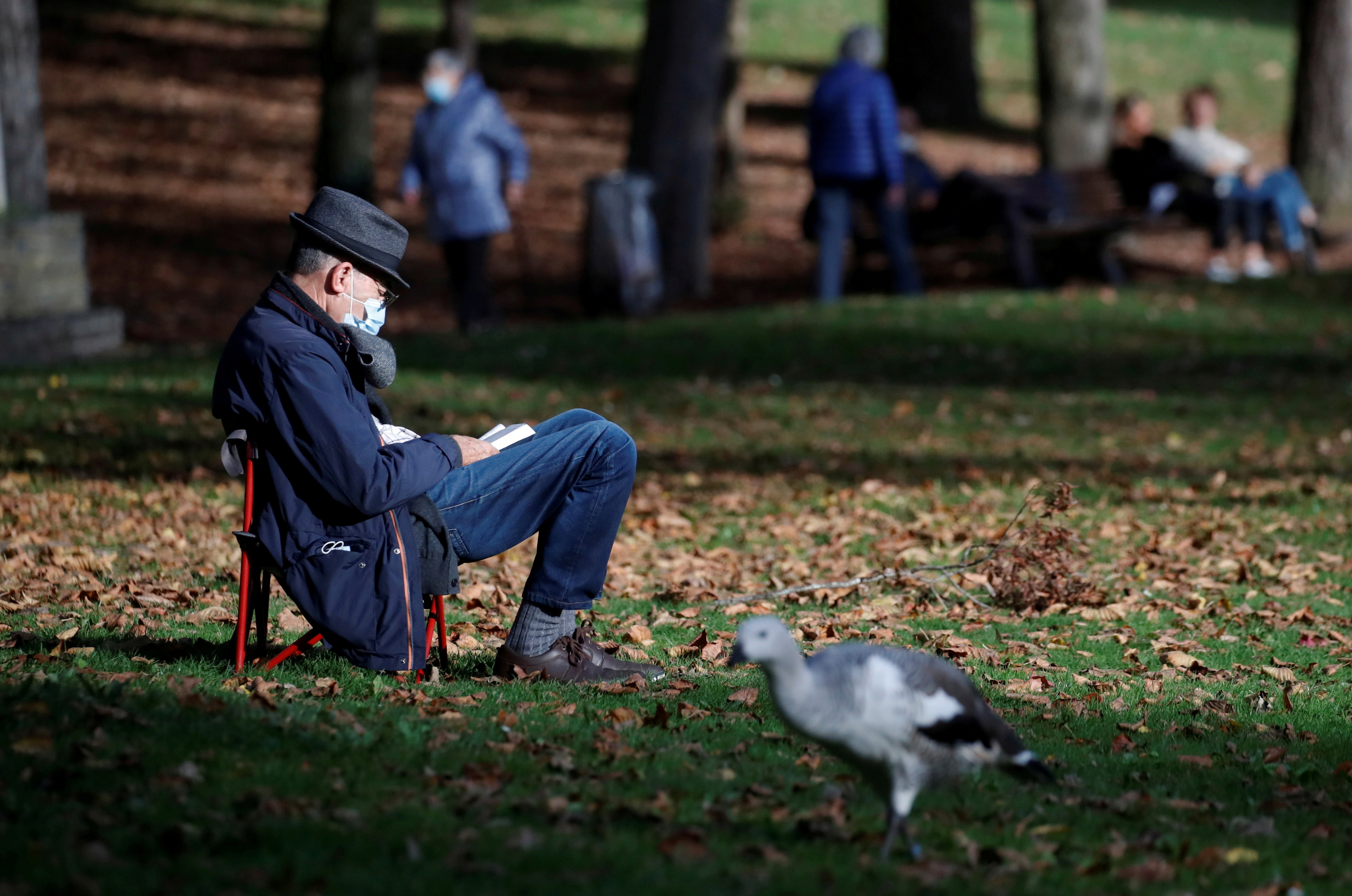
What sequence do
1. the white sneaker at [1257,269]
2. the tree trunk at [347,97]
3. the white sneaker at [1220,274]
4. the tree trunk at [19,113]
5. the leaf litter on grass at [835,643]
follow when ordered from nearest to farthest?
the leaf litter on grass at [835,643]
the tree trunk at [19,113]
the white sneaker at [1220,274]
the white sneaker at [1257,269]
the tree trunk at [347,97]

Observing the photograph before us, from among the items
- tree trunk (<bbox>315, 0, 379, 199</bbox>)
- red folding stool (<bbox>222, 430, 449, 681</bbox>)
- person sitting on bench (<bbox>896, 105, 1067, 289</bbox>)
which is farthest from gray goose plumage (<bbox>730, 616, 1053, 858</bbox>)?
tree trunk (<bbox>315, 0, 379, 199</bbox>)

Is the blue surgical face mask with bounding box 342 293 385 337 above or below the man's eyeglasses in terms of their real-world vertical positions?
below

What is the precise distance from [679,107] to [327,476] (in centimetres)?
1159

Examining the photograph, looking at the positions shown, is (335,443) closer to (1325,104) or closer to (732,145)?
(1325,104)

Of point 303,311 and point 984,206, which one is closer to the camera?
point 303,311

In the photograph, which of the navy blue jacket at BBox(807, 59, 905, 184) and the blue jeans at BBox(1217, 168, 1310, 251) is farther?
the blue jeans at BBox(1217, 168, 1310, 251)

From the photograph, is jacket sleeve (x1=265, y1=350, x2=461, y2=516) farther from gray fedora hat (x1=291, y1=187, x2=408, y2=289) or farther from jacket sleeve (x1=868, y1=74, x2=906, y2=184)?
jacket sleeve (x1=868, y1=74, x2=906, y2=184)

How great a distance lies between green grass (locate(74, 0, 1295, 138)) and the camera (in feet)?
112

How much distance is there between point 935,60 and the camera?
29094 mm

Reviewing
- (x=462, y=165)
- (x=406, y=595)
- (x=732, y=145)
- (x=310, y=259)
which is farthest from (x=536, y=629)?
(x=732, y=145)

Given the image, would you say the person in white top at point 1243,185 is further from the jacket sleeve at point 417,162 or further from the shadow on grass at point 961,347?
the jacket sleeve at point 417,162

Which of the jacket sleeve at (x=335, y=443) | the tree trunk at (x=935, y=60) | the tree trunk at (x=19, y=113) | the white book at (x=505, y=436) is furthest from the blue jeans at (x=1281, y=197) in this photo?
the jacket sleeve at (x=335, y=443)

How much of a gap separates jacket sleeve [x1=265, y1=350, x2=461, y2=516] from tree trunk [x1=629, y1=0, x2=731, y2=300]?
37.3 ft

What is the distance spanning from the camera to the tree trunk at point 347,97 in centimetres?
1827
